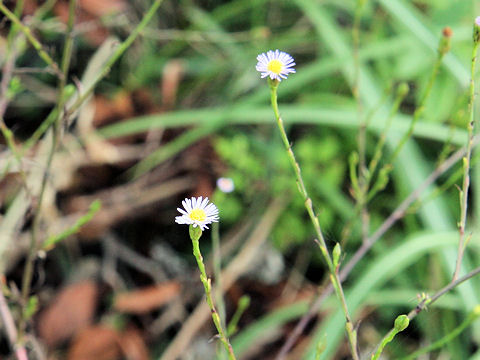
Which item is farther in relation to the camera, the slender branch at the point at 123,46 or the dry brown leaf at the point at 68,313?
the dry brown leaf at the point at 68,313

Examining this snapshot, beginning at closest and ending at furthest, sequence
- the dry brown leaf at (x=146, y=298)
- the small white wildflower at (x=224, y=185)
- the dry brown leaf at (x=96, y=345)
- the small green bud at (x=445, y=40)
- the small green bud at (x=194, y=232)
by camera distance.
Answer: the small green bud at (x=194, y=232), the small green bud at (x=445, y=40), the small white wildflower at (x=224, y=185), the dry brown leaf at (x=96, y=345), the dry brown leaf at (x=146, y=298)

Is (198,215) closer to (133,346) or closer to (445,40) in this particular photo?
(445,40)

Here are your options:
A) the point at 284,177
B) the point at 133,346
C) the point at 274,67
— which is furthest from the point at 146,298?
the point at 274,67

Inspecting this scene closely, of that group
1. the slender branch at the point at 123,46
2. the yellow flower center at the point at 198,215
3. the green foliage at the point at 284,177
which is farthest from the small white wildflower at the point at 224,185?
the green foliage at the point at 284,177

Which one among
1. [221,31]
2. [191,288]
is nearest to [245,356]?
[191,288]

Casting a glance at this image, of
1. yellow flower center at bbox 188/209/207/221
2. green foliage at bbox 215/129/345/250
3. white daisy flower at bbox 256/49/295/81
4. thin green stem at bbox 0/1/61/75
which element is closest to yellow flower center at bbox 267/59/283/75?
white daisy flower at bbox 256/49/295/81

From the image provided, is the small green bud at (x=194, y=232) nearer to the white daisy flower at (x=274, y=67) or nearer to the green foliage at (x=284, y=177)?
the white daisy flower at (x=274, y=67)

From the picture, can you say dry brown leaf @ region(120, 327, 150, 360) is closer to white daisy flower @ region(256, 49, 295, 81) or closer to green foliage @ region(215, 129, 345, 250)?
green foliage @ region(215, 129, 345, 250)

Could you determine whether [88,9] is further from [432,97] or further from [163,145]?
[432,97]
